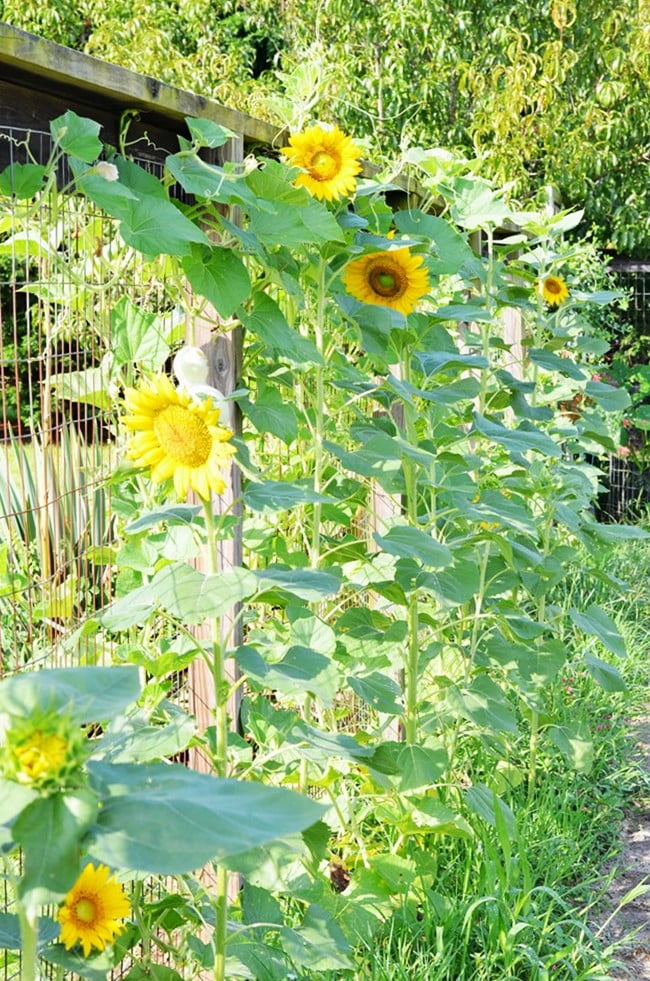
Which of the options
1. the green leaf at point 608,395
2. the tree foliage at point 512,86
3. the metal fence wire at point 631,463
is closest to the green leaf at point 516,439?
the green leaf at point 608,395

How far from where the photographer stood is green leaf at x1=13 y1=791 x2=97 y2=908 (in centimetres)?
82

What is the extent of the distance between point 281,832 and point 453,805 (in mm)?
1990

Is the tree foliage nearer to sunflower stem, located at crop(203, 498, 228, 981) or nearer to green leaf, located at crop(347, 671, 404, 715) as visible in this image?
green leaf, located at crop(347, 671, 404, 715)

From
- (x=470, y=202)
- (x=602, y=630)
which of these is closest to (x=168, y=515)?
(x=470, y=202)

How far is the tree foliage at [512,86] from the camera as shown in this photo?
21.6ft

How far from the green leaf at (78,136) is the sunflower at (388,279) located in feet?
2.52

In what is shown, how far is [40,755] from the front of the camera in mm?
841

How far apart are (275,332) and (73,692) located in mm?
1129

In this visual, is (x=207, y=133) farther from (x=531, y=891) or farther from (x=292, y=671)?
(x=531, y=891)

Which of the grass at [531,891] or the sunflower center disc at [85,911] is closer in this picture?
the sunflower center disc at [85,911]

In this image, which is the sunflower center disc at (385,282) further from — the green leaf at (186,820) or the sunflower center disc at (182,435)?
the green leaf at (186,820)

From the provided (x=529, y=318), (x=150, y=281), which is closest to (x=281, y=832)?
(x=150, y=281)

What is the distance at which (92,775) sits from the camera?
880 mm

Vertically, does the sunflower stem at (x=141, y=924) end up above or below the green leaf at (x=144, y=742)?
below
